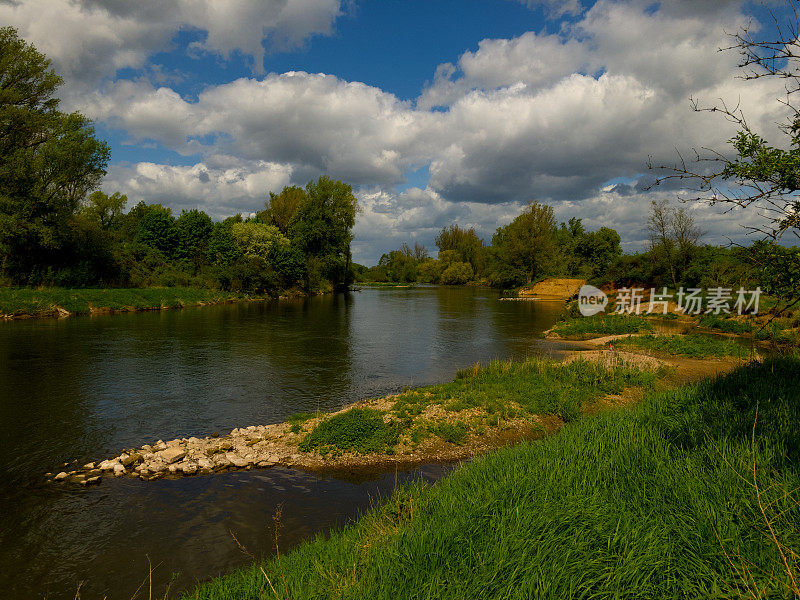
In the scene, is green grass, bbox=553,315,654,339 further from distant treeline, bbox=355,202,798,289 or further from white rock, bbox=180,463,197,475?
white rock, bbox=180,463,197,475

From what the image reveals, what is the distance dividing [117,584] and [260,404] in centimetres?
1004

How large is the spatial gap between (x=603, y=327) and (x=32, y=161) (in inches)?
2249

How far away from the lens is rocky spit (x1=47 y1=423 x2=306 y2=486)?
37.1ft

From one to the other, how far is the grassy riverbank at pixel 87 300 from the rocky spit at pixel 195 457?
36993 mm

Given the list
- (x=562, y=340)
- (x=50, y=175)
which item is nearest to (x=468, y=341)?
(x=562, y=340)

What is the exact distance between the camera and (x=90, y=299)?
4431 centimetres

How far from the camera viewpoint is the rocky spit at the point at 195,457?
1132cm

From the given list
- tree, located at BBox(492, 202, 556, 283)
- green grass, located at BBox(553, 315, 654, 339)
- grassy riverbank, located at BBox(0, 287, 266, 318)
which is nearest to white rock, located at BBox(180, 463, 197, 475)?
green grass, located at BBox(553, 315, 654, 339)

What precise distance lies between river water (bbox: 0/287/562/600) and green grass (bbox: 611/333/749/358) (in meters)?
5.64

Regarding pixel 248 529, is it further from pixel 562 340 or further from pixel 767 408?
pixel 562 340

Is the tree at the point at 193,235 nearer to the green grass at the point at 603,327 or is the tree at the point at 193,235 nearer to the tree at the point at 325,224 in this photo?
the tree at the point at 325,224

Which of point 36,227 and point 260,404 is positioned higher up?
point 36,227

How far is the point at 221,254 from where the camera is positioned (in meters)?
70.2

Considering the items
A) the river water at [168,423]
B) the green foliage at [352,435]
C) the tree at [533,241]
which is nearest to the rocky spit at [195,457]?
the river water at [168,423]
